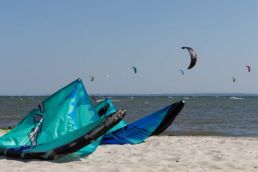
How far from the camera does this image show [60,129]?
7.83 metres

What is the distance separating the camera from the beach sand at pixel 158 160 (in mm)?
6543

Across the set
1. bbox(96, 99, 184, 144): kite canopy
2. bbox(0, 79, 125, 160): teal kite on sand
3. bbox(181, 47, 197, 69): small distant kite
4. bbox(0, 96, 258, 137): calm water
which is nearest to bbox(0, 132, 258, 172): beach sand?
bbox(0, 79, 125, 160): teal kite on sand

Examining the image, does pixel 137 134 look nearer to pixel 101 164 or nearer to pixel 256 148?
pixel 256 148

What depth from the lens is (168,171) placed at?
21.2 feet

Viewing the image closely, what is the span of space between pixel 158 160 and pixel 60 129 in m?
1.84

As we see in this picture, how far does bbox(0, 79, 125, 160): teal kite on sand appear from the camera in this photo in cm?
A: 688

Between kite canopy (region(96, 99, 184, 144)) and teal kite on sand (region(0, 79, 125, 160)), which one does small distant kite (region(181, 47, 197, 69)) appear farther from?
teal kite on sand (region(0, 79, 125, 160))

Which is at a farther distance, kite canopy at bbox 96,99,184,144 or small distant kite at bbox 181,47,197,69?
small distant kite at bbox 181,47,197,69

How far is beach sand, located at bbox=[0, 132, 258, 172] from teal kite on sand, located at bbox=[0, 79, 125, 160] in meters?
0.22

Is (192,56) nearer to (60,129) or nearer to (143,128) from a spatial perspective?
(143,128)

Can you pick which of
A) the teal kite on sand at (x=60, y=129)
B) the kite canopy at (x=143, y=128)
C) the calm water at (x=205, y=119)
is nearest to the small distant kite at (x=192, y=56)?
the kite canopy at (x=143, y=128)

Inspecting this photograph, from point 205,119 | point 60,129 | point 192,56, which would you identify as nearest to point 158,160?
point 60,129

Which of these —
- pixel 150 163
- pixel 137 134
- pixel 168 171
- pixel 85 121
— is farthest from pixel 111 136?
pixel 168 171

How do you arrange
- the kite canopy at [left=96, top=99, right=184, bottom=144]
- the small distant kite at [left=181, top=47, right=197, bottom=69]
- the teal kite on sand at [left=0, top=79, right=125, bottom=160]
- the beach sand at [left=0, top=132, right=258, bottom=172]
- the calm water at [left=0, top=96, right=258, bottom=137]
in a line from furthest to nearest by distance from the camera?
1. the calm water at [left=0, top=96, right=258, bottom=137]
2. the small distant kite at [left=181, top=47, right=197, bottom=69]
3. the kite canopy at [left=96, top=99, right=184, bottom=144]
4. the teal kite on sand at [left=0, top=79, right=125, bottom=160]
5. the beach sand at [left=0, top=132, right=258, bottom=172]
